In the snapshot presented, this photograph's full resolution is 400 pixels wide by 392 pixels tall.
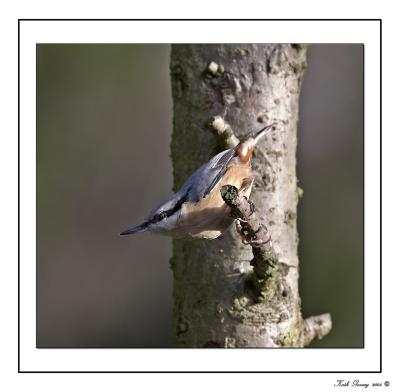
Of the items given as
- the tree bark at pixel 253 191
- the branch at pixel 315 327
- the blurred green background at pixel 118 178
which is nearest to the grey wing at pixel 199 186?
the tree bark at pixel 253 191

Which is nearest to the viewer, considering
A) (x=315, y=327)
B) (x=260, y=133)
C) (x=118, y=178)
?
(x=260, y=133)

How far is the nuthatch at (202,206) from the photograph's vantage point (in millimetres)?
1580

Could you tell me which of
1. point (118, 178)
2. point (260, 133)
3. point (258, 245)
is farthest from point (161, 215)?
point (118, 178)

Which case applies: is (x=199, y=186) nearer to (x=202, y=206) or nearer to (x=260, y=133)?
(x=202, y=206)

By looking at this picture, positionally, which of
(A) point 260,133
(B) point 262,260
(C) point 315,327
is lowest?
(C) point 315,327

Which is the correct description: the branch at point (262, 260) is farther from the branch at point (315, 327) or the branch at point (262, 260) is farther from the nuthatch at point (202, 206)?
the nuthatch at point (202, 206)

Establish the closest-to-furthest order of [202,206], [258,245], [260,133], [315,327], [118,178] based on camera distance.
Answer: [258,245] < [202,206] < [260,133] < [315,327] < [118,178]

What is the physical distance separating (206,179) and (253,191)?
0.25 m

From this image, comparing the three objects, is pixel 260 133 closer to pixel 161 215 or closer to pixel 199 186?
pixel 199 186

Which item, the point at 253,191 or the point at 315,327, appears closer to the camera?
the point at 253,191

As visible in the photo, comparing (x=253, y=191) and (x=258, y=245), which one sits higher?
(x=253, y=191)

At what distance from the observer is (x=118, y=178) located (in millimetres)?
4980

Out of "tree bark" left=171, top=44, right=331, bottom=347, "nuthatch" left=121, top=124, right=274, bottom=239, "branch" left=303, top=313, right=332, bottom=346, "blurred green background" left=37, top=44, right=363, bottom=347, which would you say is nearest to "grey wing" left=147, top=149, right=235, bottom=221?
"nuthatch" left=121, top=124, right=274, bottom=239

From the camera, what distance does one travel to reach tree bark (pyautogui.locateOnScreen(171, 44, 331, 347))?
68.9 inches
